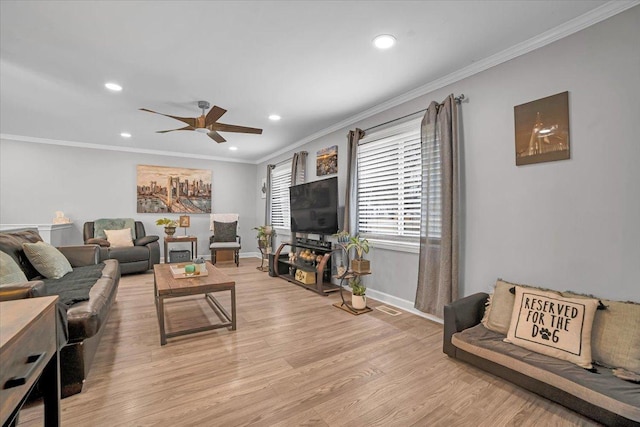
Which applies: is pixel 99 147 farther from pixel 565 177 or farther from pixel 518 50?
pixel 565 177

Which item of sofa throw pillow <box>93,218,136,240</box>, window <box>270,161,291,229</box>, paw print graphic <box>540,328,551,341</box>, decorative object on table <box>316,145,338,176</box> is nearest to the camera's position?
paw print graphic <box>540,328,551,341</box>

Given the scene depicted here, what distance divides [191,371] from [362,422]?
49.7 inches

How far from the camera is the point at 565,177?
7.09 feet

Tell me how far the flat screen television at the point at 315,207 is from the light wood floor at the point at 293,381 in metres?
1.56

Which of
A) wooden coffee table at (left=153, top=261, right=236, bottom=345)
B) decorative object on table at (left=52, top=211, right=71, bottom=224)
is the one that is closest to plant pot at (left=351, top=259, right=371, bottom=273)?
wooden coffee table at (left=153, top=261, right=236, bottom=345)

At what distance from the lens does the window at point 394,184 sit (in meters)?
3.23

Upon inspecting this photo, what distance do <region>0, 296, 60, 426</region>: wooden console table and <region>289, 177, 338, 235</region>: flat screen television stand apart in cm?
326

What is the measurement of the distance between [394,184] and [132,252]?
456cm

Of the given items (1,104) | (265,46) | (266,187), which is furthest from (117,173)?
(265,46)

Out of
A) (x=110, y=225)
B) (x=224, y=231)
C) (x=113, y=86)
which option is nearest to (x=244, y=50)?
(x=113, y=86)

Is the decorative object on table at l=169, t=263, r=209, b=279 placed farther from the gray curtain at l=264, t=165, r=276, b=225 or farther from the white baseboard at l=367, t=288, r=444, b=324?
the gray curtain at l=264, t=165, r=276, b=225

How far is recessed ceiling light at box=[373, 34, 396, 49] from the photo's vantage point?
2260 millimetres

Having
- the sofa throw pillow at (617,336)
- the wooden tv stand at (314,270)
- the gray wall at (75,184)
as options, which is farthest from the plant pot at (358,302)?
the gray wall at (75,184)

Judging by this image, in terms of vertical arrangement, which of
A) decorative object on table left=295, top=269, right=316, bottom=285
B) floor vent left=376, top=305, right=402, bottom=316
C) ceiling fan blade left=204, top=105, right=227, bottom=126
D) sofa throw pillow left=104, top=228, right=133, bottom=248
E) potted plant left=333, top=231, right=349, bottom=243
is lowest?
floor vent left=376, top=305, right=402, bottom=316
